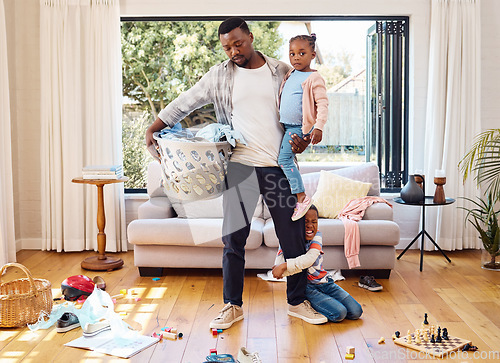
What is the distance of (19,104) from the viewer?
5.27m

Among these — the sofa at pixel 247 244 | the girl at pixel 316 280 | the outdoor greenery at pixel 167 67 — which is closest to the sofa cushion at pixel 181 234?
the sofa at pixel 247 244

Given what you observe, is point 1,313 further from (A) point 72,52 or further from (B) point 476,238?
(B) point 476,238

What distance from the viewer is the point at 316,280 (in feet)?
11.1

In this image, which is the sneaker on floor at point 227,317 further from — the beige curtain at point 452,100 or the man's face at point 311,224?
the beige curtain at point 452,100

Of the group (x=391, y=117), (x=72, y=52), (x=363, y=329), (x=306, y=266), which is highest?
(x=72, y=52)

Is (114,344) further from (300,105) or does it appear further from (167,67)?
(167,67)

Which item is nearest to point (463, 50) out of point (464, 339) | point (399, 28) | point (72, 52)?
point (399, 28)

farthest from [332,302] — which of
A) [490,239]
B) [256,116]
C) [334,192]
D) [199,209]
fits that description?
[490,239]

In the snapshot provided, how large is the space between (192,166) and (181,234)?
1614 mm

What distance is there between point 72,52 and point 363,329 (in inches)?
137

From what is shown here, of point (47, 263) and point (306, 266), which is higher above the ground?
point (306, 266)

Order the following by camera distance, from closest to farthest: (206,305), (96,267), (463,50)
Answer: (206,305) < (96,267) < (463,50)

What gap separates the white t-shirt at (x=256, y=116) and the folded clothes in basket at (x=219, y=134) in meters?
0.11

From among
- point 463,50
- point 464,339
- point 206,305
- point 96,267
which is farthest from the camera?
point 463,50
